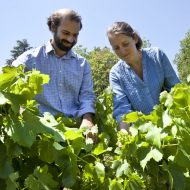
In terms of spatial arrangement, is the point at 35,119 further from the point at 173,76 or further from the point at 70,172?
the point at 173,76

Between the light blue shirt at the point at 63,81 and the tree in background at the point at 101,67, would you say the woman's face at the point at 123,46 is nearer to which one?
the light blue shirt at the point at 63,81

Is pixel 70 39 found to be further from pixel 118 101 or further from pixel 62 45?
pixel 118 101

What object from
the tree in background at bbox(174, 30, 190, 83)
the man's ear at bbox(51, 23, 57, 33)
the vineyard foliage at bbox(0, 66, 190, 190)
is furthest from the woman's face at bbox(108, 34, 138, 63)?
the tree in background at bbox(174, 30, 190, 83)

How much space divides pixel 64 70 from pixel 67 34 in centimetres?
28

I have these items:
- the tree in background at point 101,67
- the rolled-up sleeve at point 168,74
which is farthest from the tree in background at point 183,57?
the rolled-up sleeve at point 168,74

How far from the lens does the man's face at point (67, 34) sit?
322cm

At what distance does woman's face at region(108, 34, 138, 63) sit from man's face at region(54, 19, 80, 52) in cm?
29

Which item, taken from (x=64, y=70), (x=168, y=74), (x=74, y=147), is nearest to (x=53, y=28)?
(x=64, y=70)

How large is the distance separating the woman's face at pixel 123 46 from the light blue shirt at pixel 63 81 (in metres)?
0.32

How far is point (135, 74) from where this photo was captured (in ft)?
10.6

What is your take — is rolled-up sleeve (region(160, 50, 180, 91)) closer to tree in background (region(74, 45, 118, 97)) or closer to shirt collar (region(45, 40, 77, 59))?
shirt collar (region(45, 40, 77, 59))

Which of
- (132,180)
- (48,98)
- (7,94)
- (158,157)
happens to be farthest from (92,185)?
(48,98)

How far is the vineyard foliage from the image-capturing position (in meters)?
1.68

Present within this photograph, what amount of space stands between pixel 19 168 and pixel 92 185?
16.1 inches
